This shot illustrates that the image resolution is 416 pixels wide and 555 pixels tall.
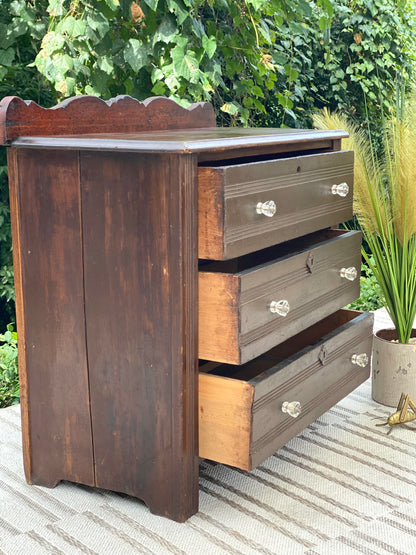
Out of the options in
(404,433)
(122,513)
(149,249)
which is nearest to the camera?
(149,249)

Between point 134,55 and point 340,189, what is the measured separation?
853 millimetres

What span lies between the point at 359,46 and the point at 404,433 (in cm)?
290

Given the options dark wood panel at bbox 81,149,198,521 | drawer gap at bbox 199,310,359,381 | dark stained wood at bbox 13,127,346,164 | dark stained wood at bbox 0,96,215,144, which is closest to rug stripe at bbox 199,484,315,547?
dark wood panel at bbox 81,149,198,521

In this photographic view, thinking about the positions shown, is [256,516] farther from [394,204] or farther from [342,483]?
[394,204]

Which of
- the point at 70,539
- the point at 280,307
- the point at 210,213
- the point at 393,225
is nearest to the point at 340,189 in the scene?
the point at 393,225

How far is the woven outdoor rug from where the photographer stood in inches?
60.3

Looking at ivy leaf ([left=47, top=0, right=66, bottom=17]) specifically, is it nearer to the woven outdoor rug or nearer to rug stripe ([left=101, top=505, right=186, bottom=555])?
the woven outdoor rug

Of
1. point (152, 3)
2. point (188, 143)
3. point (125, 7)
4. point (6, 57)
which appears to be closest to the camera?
point (188, 143)

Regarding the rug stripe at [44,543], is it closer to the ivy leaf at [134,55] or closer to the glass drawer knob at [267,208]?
the glass drawer knob at [267,208]

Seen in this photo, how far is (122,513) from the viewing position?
1.66 meters

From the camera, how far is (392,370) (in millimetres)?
2275

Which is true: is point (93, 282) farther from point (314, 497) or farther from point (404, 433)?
point (404, 433)

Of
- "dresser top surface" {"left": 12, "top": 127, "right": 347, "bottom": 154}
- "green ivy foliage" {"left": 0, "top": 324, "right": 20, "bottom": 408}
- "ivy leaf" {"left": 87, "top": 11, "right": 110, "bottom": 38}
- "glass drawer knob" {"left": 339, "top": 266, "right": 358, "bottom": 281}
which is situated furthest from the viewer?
"green ivy foliage" {"left": 0, "top": 324, "right": 20, "bottom": 408}

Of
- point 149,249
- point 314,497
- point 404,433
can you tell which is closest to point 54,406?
point 149,249
